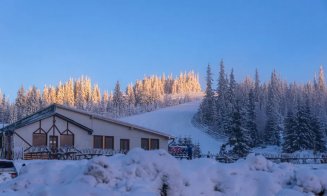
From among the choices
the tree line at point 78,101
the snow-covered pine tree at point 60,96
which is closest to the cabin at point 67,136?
the tree line at point 78,101

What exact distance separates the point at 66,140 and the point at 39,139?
93.3 inches

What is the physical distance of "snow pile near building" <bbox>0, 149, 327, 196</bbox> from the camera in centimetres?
787

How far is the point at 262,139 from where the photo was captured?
288ft

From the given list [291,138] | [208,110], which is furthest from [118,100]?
[291,138]

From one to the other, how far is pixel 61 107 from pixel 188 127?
57.8 meters

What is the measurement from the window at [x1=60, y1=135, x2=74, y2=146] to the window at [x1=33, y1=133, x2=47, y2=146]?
1.48 metres

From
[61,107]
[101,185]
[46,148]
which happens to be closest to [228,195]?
[101,185]

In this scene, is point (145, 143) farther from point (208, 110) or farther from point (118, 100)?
point (118, 100)

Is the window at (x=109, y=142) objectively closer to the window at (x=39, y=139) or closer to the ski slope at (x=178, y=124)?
the window at (x=39, y=139)

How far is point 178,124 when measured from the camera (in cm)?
10119

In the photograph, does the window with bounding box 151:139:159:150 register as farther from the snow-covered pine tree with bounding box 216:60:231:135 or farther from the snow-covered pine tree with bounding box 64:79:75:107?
the snow-covered pine tree with bounding box 64:79:75:107

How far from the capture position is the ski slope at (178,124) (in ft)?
273

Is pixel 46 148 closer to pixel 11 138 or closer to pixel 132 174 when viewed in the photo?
pixel 11 138

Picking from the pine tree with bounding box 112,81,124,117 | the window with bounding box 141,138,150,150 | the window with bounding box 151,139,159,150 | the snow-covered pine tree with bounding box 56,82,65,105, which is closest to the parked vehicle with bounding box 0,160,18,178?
the window with bounding box 141,138,150,150
